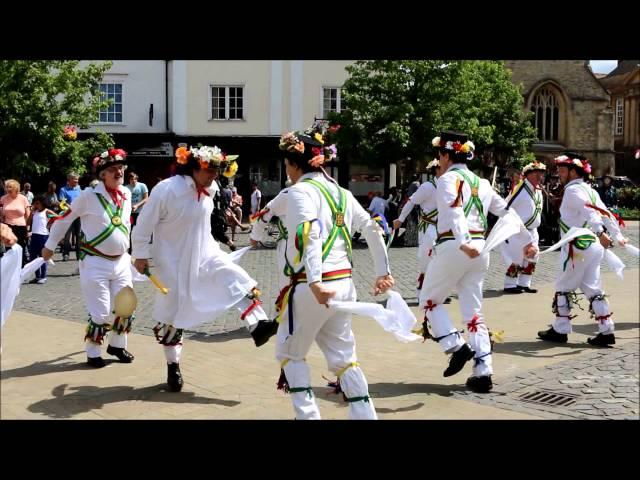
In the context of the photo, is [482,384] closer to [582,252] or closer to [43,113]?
[582,252]

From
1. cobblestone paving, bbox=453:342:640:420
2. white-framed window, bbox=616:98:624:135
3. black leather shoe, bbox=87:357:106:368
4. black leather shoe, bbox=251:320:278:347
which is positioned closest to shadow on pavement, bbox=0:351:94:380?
black leather shoe, bbox=87:357:106:368

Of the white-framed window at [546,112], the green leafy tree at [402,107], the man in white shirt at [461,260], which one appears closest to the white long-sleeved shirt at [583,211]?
the man in white shirt at [461,260]

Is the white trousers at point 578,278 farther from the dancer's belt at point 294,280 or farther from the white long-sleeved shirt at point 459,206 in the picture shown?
the dancer's belt at point 294,280

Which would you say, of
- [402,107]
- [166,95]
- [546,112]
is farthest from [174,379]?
[546,112]

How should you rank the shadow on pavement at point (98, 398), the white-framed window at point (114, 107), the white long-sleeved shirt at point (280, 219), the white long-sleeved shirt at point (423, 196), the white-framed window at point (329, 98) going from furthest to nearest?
1. the white-framed window at point (329, 98)
2. the white-framed window at point (114, 107)
3. the white long-sleeved shirt at point (423, 196)
4. the shadow on pavement at point (98, 398)
5. the white long-sleeved shirt at point (280, 219)

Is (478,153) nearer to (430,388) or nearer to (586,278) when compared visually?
(586,278)

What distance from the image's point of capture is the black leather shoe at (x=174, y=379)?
5.97m

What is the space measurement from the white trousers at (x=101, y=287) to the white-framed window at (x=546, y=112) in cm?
4370

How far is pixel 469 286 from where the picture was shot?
607 cm

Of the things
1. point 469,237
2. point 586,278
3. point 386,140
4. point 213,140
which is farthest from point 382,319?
point 213,140

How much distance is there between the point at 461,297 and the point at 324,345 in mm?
1873

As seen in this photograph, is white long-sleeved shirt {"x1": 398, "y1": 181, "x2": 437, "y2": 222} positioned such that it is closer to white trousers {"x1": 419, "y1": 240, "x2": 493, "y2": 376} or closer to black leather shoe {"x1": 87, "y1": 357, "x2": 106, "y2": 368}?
white trousers {"x1": 419, "y1": 240, "x2": 493, "y2": 376}

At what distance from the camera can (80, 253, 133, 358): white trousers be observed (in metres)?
6.71

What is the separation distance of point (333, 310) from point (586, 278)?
4.24 m
